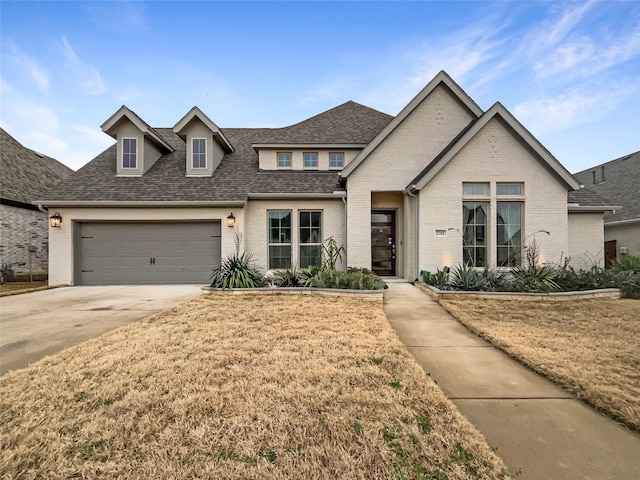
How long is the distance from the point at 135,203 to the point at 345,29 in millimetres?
11257

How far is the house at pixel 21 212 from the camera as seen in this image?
12312 mm

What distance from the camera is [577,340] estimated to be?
4.59 m

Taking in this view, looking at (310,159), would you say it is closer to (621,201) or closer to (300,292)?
(300,292)

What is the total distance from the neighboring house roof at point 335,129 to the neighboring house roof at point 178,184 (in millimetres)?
1176

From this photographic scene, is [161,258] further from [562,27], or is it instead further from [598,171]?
[598,171]

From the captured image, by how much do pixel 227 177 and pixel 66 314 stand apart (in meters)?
7.38

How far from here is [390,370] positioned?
3459 mm

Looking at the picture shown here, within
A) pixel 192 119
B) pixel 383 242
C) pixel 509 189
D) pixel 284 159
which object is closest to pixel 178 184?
pixel 192 119

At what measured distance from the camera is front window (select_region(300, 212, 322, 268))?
11.6 m

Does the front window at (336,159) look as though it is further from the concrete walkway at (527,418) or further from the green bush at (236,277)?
the concrete walkway at (527,418)

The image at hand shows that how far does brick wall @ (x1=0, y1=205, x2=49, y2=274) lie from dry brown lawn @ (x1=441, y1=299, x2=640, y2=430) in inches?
647

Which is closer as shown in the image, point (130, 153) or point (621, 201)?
point (130, 153)

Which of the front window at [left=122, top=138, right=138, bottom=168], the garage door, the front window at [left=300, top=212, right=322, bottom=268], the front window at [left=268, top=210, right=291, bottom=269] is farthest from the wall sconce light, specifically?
the front window at [left=300, top=212, right=322, bottom=268]

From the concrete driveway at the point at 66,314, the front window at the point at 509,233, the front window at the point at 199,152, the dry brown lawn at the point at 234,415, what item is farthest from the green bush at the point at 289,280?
the front window at the point at 509,233
